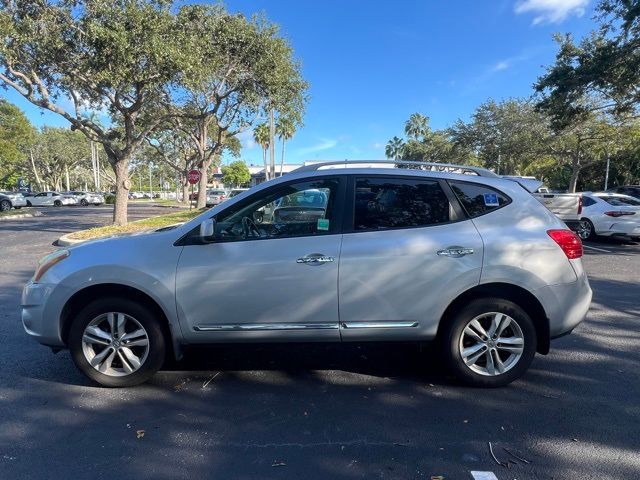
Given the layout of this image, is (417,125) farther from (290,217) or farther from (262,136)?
(290,217)

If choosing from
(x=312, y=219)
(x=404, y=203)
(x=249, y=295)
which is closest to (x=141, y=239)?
(x=249, y=295)

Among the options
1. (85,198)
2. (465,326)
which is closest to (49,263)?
(465,326)

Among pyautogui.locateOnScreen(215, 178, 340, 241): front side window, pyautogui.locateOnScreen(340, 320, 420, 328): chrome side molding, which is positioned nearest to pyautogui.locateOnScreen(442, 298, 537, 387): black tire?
pyautogui.locateOnScreen(340, 320, 420, 328): chrome side molding

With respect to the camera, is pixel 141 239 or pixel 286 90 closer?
pixel 141 239

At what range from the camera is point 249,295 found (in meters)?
3.67

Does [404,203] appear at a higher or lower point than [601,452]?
→ higher

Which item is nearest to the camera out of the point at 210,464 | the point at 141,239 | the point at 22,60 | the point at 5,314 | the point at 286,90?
the point at 210,464

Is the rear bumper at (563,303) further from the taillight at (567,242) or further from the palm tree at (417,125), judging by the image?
the palm tree at (417,125)

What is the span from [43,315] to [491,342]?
3606mm

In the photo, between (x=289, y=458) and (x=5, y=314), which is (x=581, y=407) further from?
(x=5, y=314)

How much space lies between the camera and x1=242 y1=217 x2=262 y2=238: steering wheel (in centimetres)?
385

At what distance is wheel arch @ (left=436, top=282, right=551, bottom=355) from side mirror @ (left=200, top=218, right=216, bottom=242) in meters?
1.97

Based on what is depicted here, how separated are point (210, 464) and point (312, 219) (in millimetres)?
1967

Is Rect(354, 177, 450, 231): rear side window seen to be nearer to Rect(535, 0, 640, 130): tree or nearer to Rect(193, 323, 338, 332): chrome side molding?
Rect(193, 323, 338, 332): chrome side molding
